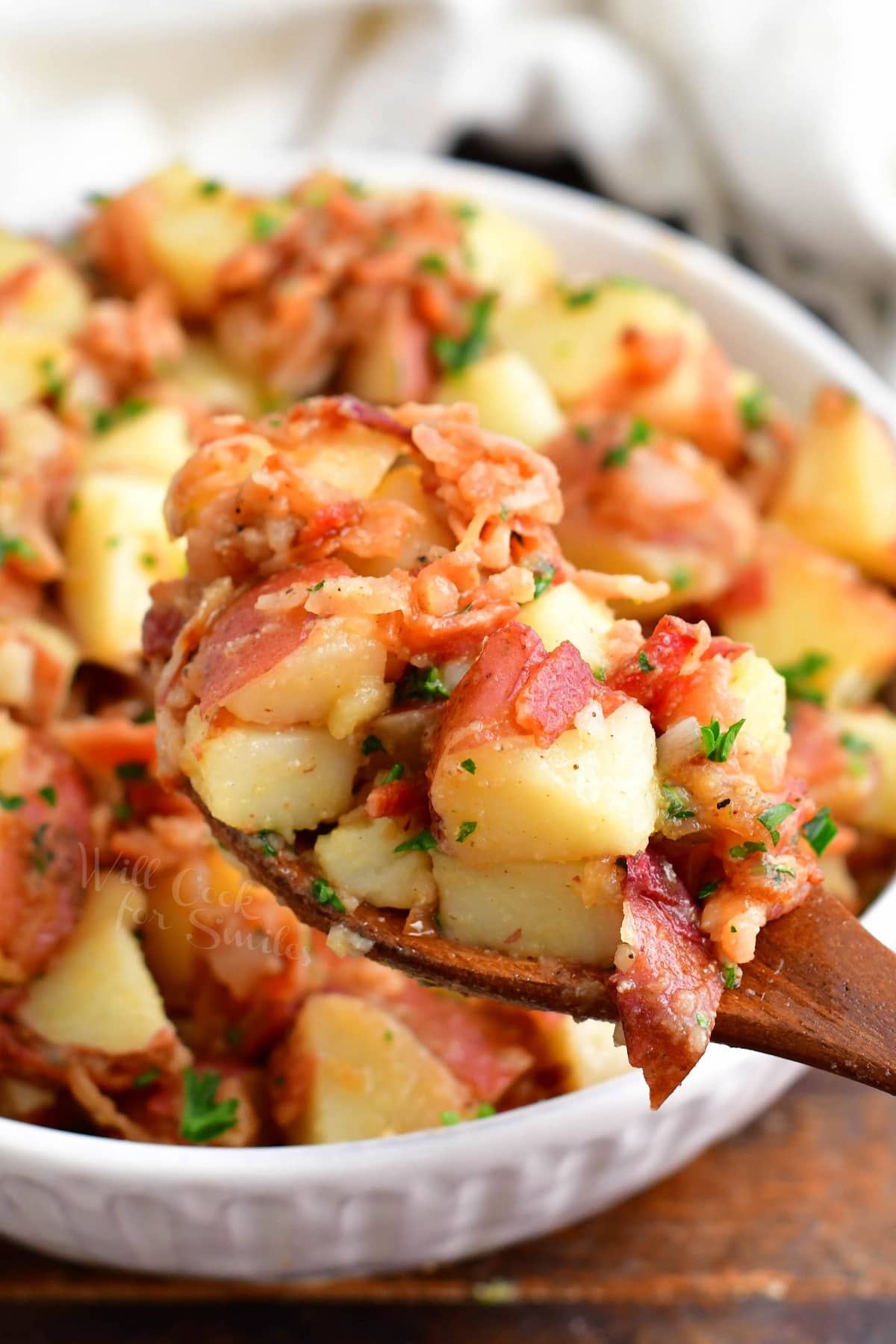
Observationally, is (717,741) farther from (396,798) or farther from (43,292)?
(43,292)

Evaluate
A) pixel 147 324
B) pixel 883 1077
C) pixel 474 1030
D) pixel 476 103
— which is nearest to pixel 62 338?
pixel 147 324

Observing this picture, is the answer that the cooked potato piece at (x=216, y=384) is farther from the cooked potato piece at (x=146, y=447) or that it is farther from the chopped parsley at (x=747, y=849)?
the chopped parsley at (x=747, y=849)

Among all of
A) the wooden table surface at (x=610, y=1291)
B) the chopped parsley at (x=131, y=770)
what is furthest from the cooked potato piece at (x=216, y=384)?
the wooden table surface at (x=610, y=1291)

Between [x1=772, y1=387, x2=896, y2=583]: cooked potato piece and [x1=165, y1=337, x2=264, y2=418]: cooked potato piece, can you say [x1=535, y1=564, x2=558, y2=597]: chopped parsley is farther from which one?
[x1=165, y1=337, x2=264, y2=418]: cooked potato piece

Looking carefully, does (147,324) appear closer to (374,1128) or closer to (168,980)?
(168,980)

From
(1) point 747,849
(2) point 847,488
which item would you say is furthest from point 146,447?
(1) point 747,849

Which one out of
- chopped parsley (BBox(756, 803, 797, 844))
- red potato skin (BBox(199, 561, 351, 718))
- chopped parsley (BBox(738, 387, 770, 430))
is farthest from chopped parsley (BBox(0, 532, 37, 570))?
chopped parsley (BBox(738, 387, 770, 430))
